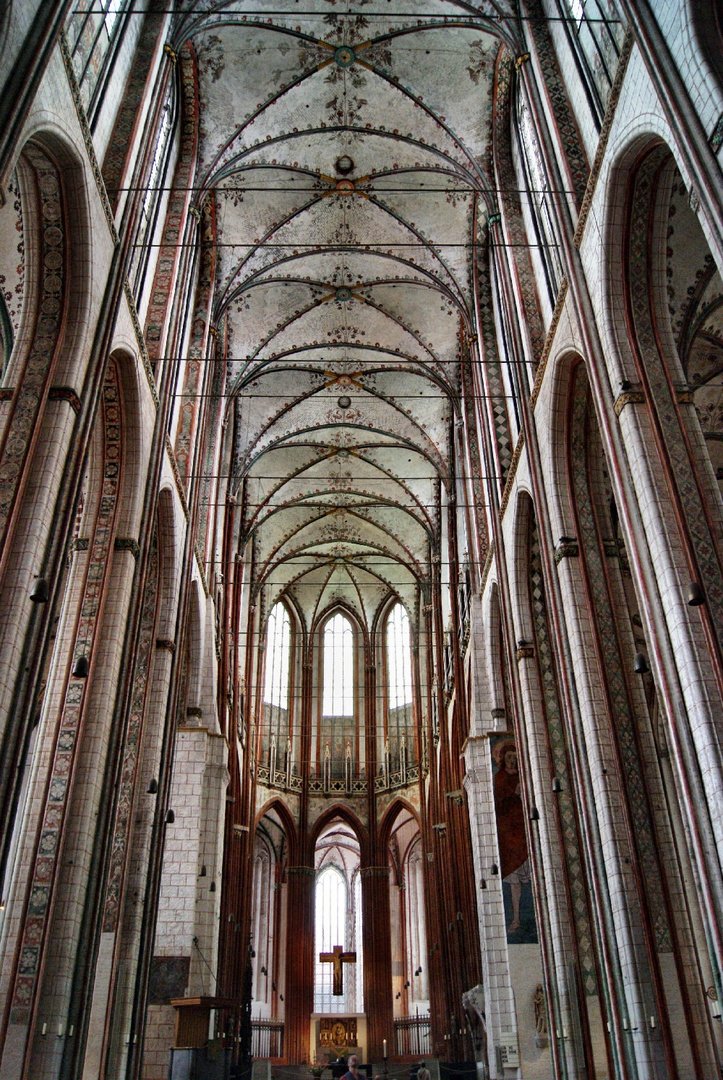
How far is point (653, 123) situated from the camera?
9.95 m

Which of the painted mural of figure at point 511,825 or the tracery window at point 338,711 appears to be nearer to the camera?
the painted mural of figure at point 511,825

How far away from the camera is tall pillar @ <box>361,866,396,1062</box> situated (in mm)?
32031

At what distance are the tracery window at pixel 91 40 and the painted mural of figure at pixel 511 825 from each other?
1390 cm

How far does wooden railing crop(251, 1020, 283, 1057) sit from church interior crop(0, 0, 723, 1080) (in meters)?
0.15

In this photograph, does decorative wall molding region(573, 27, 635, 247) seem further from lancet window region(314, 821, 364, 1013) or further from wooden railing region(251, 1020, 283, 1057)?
lancet window region(314, 821, 364, 1013)

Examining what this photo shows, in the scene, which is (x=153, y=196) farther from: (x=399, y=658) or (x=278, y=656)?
(x=399, y=658)

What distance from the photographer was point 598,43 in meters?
12.9

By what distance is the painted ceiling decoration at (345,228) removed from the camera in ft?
61.4

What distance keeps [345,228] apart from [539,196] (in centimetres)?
745

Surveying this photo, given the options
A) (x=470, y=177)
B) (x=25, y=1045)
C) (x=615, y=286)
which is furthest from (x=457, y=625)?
(x=25, y=1045)

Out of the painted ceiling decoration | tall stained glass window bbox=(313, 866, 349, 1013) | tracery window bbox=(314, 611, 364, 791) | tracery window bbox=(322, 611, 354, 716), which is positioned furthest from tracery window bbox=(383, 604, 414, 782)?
tall stained glass window bbox=(313, 866, 349, 1013)

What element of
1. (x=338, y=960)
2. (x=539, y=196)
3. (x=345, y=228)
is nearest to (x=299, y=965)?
(x=338, y=960)

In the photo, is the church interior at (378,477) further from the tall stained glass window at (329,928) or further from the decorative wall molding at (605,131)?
the tall stained glass window at (329,928)

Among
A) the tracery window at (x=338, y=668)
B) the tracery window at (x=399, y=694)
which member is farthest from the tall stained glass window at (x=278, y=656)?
the tracery window at (x=399, y=694)
